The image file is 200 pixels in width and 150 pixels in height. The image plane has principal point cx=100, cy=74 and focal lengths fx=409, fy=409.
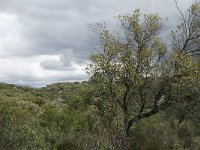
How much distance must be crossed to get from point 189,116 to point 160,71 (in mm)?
12094

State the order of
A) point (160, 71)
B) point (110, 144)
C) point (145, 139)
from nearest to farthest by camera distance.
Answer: point (110, 144), point (160, 71), point (145, 139)

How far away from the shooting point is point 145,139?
2325 cm

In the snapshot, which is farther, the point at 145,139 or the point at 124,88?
the point at 145,139

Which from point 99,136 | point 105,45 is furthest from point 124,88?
point 99,136

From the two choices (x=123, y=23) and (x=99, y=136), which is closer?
(x=99, y=136)

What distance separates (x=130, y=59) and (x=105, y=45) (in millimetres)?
1636

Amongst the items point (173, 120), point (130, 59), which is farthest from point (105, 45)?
point (173, 120)

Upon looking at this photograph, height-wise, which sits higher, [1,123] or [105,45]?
[105,45]

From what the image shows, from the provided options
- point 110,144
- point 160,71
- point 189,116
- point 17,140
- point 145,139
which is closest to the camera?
point 110,144

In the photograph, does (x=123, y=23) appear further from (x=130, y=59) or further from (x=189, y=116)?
(x=189, y=116)

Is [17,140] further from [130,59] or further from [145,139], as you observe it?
[145,139]

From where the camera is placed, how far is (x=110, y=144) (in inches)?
588

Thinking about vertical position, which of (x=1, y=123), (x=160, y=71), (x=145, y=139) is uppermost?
(x=160, y=71)

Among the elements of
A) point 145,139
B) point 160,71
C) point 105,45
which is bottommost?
point 145,139
